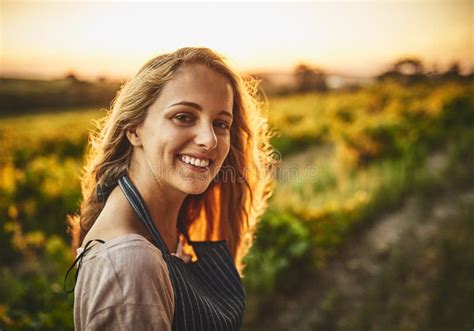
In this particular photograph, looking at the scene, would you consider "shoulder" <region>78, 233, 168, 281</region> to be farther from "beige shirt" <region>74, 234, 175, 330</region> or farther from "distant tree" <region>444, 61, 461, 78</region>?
"distant tree" <region>444, 61, 461, 78</region>

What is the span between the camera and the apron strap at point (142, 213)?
1.35 metres

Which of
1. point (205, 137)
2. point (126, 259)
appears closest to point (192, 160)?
point (205, 137)

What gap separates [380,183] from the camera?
5785 millimetres

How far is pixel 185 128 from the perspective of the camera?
1396 mm

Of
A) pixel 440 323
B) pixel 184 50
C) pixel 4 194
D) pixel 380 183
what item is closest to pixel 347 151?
pixel 380 183

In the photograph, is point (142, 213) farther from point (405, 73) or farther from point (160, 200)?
point (405, 73)

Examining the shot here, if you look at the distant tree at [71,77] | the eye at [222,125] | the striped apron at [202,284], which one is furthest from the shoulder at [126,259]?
the distant tree at [71,77]

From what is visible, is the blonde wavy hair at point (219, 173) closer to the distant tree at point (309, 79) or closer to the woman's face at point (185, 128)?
the woman's face at point (185, 128)

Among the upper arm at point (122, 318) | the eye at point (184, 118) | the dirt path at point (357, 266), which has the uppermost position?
the eye at point (184, 118)

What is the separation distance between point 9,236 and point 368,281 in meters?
4.06

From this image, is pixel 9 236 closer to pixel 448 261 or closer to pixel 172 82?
pixel 172 82

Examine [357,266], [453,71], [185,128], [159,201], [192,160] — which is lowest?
[357,266]

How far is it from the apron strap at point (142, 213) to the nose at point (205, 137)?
0.30 metres

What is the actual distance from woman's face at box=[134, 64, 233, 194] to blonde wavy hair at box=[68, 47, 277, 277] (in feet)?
0.15
